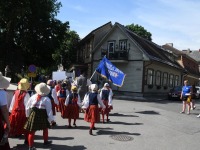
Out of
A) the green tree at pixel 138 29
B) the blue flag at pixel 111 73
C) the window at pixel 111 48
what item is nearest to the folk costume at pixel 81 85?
the blue flag at pixel 111 73

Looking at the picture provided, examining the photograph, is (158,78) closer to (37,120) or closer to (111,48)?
(111,48)

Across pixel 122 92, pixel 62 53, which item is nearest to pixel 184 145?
pixel 122 92

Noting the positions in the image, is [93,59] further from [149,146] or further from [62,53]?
[149,146]

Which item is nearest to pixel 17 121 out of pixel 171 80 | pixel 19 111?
pixel 19 111

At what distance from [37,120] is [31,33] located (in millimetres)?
26327

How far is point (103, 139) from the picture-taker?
8961 millimetres

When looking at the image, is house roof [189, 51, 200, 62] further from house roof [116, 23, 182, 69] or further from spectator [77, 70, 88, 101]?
spectator [77, 70, 88, 101]

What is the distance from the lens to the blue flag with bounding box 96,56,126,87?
1559 centimetres

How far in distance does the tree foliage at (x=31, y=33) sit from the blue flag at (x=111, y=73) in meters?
15.1

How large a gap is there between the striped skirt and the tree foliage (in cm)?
2255

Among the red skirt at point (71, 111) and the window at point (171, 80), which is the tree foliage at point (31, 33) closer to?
the window at point (171, 80)

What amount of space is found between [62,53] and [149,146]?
133ft

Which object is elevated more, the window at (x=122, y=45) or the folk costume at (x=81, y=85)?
the window at (x=122, y=45)

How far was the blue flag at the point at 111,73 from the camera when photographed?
51.1ft
